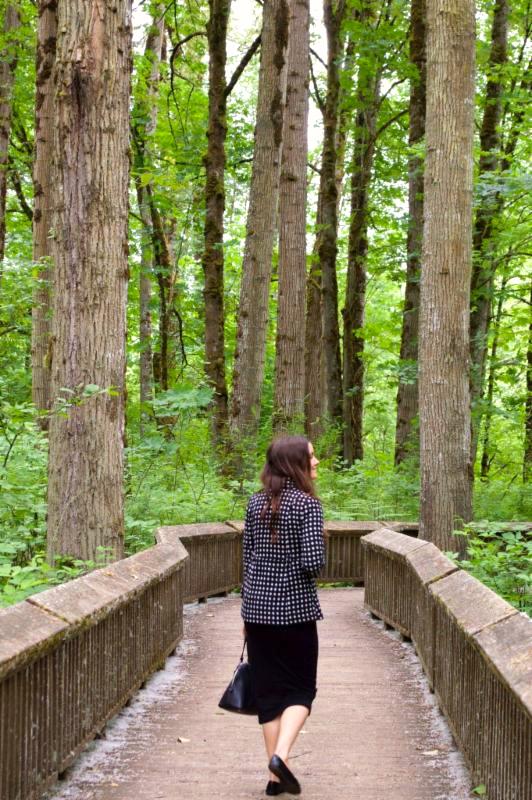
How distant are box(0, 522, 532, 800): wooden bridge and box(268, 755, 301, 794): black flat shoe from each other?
0.16m

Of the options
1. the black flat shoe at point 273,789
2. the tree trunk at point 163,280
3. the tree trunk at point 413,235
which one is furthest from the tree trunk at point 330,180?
the black flat shoe at point 273,789

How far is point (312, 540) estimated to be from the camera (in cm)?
491

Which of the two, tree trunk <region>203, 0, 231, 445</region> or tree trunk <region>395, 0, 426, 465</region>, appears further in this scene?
tree trunk <region>395, 0, 426, 465</region>

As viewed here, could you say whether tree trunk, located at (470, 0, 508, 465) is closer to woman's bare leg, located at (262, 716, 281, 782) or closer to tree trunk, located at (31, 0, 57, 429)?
tree trunk, located at (31, 0, 57, 429)

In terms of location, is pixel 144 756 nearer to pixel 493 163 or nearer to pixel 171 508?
pixel 171 508

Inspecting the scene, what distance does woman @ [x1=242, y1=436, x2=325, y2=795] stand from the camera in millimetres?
4891

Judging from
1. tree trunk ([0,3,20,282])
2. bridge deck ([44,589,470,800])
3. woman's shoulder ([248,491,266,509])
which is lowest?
bridge deck ([44,589,470,800])

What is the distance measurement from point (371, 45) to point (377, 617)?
13.2 m

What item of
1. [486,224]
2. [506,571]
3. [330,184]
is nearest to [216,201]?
[486,224]

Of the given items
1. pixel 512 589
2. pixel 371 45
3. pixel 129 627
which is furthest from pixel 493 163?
pixel 129 627

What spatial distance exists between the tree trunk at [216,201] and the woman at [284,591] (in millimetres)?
11782

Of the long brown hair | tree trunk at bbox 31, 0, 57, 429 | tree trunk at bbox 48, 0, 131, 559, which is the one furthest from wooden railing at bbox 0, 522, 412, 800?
tree trunk at bbox 31, 0, 57, 429

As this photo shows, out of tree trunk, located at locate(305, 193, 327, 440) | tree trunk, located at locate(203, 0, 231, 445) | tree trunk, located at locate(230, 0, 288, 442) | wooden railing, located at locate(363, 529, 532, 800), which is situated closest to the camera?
wooden railing, located at locate(363, 529, 532, 800)

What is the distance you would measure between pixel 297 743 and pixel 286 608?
49.0 inches
